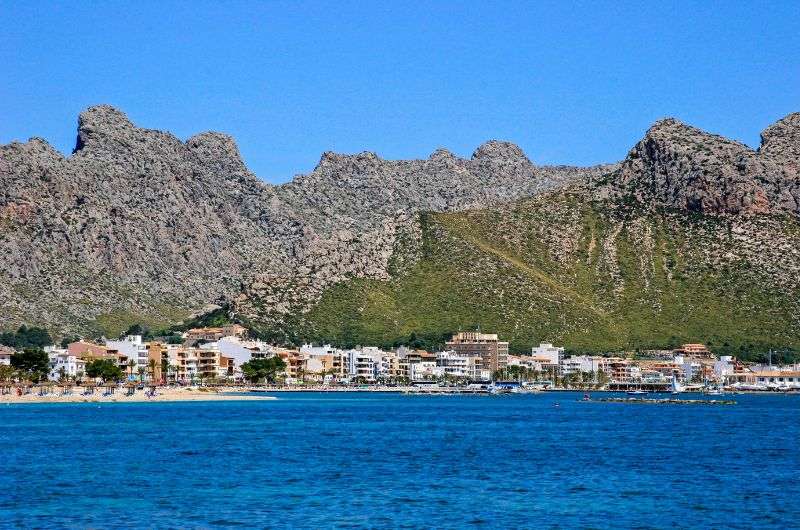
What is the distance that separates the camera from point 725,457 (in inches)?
3593

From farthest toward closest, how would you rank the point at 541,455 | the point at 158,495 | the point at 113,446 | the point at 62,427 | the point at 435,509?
1. the point at 62,427
2. the point at 113,446
3. the point at 541,455
4. the point at 158,495
5. the point at 435,509

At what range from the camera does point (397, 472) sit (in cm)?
7988

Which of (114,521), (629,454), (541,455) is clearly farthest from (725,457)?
(114,521)

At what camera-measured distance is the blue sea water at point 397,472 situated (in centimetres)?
6009

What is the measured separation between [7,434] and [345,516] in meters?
60.1

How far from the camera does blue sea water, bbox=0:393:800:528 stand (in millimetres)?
60094

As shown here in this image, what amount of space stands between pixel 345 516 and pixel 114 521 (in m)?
9.90

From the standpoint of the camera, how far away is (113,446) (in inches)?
3907

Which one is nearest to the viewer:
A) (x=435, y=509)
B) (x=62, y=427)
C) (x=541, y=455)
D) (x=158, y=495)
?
(x=435, y=509)

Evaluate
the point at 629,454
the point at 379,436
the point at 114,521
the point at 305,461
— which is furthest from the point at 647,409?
the point at 114,521

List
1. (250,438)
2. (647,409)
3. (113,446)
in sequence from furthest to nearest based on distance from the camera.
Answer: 1. (647,409)
2. (250,438)
3. (113,446)

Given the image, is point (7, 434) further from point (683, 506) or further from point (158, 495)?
point (683, 506)

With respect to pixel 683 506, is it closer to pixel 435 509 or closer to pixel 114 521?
pixel 435 509

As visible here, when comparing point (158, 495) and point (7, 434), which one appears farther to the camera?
point (7, 434)
